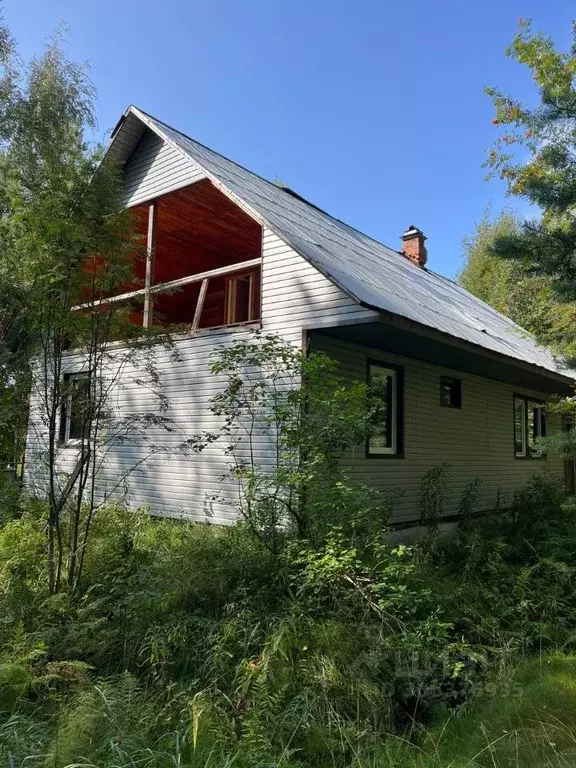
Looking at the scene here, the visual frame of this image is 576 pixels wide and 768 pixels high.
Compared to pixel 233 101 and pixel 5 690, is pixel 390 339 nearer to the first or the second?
pixel 5 690

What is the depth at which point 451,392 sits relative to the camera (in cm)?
1048

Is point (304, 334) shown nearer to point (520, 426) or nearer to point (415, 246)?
point (520, 426)

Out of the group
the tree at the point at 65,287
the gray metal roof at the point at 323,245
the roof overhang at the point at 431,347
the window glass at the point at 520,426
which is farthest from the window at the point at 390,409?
the window glass at the point at 520,426

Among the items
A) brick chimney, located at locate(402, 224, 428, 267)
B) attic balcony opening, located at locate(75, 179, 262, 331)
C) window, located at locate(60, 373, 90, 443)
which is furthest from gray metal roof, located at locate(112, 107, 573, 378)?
brick chimney, located at locate(402, 224, 428, 267)

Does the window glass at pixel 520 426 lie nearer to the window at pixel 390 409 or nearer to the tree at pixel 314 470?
→ the window at pixel 390 409

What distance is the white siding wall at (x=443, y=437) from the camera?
8.00 metres

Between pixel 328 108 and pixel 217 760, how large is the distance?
48.9 ft

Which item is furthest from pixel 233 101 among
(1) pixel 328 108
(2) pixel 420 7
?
(2) pixel 420 7

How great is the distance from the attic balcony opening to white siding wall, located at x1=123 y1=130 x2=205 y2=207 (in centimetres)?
15

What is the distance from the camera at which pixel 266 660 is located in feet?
12.0

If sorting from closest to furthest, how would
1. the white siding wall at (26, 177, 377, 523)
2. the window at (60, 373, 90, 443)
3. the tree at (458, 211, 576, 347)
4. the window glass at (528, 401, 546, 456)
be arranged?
the window at (60, 373, 90, 443) → the white siding wall at (26, 177, 377, 523) → the window glass at (528, 401, 546, 456) → the tree at (458, 211, 576, 347)

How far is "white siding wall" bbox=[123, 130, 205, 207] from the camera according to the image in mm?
9180

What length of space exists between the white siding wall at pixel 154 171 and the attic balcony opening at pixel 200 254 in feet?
0.48

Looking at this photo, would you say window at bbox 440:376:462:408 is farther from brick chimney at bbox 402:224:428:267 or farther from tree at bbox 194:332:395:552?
brick chimney at bbox 402:224:428:267
